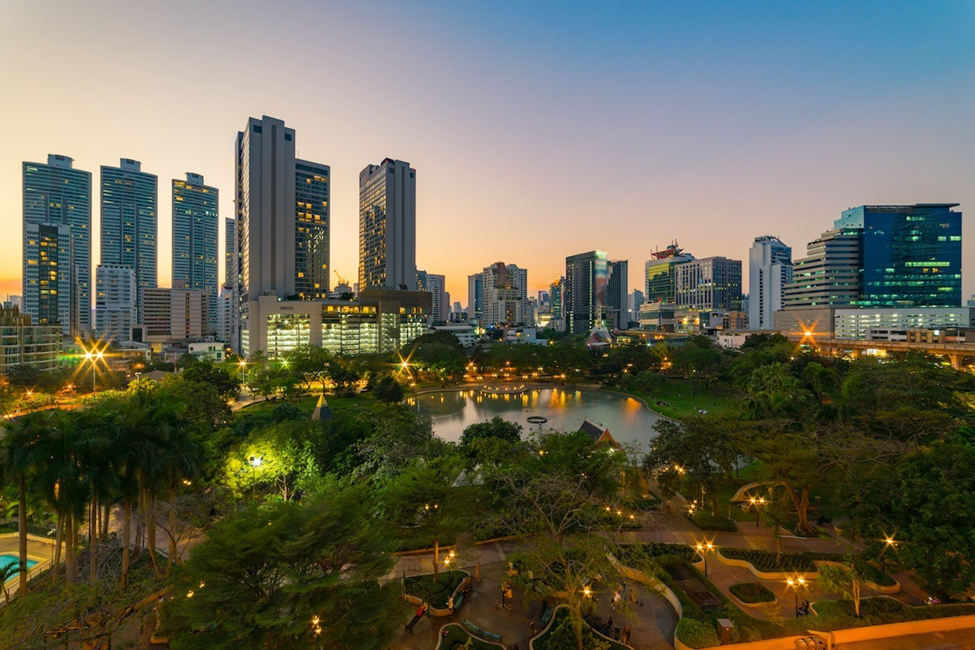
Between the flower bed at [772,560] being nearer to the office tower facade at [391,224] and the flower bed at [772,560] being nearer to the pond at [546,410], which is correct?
the pond at [546,410]

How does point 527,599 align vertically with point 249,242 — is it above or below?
below

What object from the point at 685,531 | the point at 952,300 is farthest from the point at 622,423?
the point at 952,300

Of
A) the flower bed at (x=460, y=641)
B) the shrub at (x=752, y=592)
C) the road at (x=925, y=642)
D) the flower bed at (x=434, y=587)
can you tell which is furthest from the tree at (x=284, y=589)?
the road at (x=925, y=642)

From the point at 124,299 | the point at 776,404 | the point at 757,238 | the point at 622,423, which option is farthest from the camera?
the point at 757,238

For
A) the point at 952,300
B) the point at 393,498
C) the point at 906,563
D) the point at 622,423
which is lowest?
the point at 622,423

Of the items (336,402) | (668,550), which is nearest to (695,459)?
(668,550)

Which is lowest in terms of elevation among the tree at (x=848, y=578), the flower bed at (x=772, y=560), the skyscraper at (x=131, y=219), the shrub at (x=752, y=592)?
the shrub at (x=752, y=592)

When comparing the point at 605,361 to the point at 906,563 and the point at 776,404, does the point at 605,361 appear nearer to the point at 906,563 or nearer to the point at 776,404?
the point at 776,404
